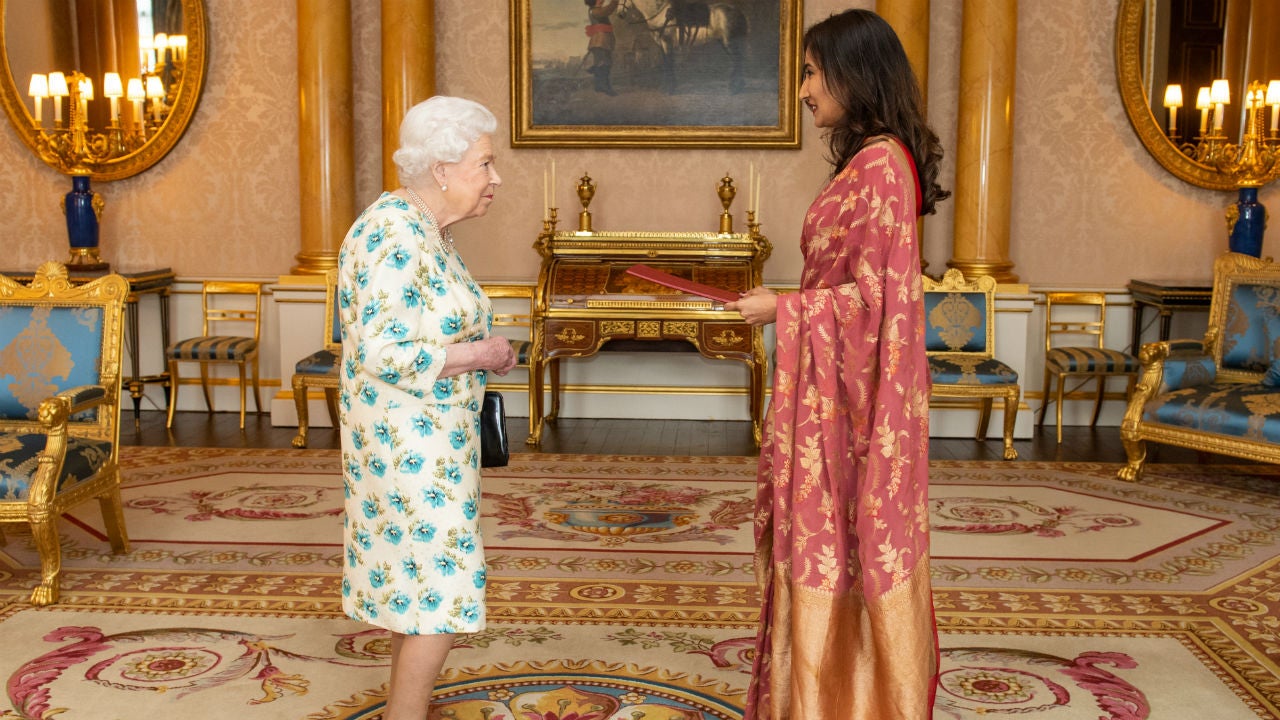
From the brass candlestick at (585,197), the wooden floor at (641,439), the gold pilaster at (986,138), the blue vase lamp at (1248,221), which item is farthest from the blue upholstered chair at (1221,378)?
the brass candlestick at (585,197)

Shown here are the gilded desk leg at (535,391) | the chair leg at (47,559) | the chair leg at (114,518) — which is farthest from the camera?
the gilded desk leg at (535,391)

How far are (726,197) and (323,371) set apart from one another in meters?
2.67

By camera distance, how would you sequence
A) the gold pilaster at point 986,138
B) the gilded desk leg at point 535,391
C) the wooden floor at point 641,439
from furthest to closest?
the gold pilaster at point 986,138 < the gilded desk leg at point 535,391 < the wooden floor at point 641,439

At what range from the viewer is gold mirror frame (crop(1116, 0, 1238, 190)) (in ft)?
24.7

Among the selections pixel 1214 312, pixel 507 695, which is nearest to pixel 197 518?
pixel 507 695

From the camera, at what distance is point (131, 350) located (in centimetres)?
764

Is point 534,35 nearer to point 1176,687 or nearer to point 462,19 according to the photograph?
point 462,19

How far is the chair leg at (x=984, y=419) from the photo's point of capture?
716 centimetres

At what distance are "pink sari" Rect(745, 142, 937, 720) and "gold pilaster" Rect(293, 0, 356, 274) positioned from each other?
545 centimetres

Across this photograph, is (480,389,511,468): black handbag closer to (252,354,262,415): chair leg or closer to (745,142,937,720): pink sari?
(745,142,937,720): pink sari

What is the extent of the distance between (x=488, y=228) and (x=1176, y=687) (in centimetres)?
556

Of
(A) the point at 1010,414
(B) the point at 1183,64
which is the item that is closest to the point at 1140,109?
(B) the point at 1183,64

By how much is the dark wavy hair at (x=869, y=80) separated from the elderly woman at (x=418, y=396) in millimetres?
720

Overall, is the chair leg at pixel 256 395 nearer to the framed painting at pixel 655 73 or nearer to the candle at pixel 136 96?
the candle at pixel 136 96
